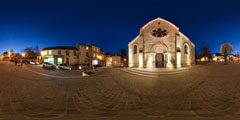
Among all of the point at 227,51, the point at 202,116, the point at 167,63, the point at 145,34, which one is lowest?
the point at 202,116

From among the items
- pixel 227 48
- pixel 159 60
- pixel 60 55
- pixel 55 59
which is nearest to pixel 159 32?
pixel 159 60

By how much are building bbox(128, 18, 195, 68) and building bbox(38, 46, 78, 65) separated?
67.6 ft

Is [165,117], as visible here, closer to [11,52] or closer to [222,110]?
[222,110]

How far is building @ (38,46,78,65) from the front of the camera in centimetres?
2911

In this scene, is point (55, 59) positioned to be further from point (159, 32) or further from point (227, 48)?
point (227, 48)

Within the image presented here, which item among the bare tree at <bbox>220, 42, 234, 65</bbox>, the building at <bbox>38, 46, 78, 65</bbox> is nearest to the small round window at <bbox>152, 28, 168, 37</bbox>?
the bare tree at <bbox>220, 42, 234, 65</bbox>

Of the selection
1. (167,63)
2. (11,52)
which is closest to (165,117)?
(167,63)

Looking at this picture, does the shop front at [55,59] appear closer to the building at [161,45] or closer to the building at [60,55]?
the building at [60,55]

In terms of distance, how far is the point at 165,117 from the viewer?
2889 millimetres

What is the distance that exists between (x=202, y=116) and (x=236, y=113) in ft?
3.51

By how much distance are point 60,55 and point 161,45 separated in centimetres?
2586

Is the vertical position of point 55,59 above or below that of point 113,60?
above

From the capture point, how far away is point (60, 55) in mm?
29297

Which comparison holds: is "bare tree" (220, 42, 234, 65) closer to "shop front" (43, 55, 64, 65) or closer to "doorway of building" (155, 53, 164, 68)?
"doorway of building" (155, 53, 164, 68)
